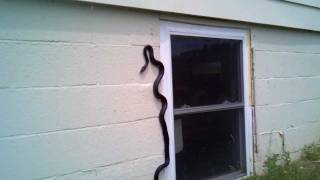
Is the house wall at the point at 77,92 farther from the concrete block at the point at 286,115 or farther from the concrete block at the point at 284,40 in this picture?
the concrete block at the point at 286,115

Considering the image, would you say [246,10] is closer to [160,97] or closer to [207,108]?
[207,108]

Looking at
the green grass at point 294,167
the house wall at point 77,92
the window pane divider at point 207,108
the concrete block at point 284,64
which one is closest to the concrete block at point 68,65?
the house wall at point 77,92

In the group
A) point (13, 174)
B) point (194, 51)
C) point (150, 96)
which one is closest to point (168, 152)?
point (150, 96)

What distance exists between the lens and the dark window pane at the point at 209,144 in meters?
3.09

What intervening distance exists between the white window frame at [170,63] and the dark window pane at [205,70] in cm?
6

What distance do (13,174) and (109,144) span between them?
26.9 inches

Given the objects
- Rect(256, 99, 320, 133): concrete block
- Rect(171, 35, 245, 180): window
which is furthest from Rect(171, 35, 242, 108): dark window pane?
Rect(256, 99, 320, 133): concrete block

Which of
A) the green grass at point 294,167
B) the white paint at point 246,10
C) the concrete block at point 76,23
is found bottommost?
the green grass at point 294,167

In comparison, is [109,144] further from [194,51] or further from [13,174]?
[194,51]

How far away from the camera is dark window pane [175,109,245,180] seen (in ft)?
10.2

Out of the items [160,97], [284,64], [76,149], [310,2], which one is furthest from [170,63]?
[310,2]

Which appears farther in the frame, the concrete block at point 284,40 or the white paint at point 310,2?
the white paint at point 310,2

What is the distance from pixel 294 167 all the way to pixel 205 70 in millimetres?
1568

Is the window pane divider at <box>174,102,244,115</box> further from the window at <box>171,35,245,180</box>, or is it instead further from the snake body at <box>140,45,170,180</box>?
the snake body at <box>140,45,170,180</box>
